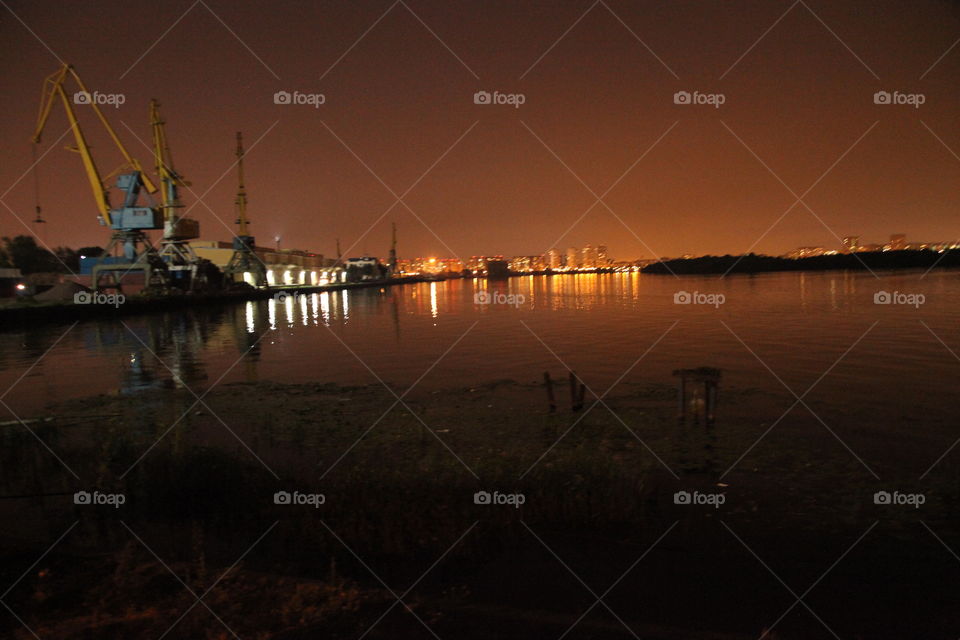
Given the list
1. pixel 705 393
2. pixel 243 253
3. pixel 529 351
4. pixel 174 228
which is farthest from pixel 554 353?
Result: pixel 243 253

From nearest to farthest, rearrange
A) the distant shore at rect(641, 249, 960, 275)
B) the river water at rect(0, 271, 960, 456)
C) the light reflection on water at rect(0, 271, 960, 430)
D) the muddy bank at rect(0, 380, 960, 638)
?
the muddy bank at rect(0, 380, 960, 638) → the river water at rect(0, 271, 960, 456) → the light reflection on water at rect(0, 271, 960, 430) → the distant shore at rect(641, 249, 960, 275)

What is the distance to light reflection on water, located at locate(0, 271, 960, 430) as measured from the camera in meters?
19.1

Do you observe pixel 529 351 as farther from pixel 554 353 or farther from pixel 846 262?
pixel 846 262

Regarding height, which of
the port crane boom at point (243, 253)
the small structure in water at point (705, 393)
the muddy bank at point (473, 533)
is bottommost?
the muddy bank at point (473, 533)

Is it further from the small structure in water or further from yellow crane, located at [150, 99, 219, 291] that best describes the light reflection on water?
yellow crane, located at [150, 99, 219, 291]

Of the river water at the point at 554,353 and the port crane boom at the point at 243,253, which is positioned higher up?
the port crane boom at the point at 243,253

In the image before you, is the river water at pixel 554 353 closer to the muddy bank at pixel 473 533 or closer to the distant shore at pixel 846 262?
the muddy bank at pixel 473 533

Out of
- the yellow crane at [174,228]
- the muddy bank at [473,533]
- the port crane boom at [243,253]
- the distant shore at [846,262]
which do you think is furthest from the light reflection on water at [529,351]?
the distant shore at [846,262]

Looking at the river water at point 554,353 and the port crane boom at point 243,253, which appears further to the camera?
the port crane boom at point 243,253

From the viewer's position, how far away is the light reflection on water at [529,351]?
19.1 m

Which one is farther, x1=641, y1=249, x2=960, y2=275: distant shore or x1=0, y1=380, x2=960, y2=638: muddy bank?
x1=641, y1=249, x2=960, y2=275: distant shore

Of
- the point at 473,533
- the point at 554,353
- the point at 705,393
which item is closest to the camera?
the point at 473,533

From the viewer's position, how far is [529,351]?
2667 cm

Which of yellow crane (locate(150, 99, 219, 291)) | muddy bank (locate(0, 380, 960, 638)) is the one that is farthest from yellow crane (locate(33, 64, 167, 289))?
muddy bank (locate(0, 380, 960, 638))
